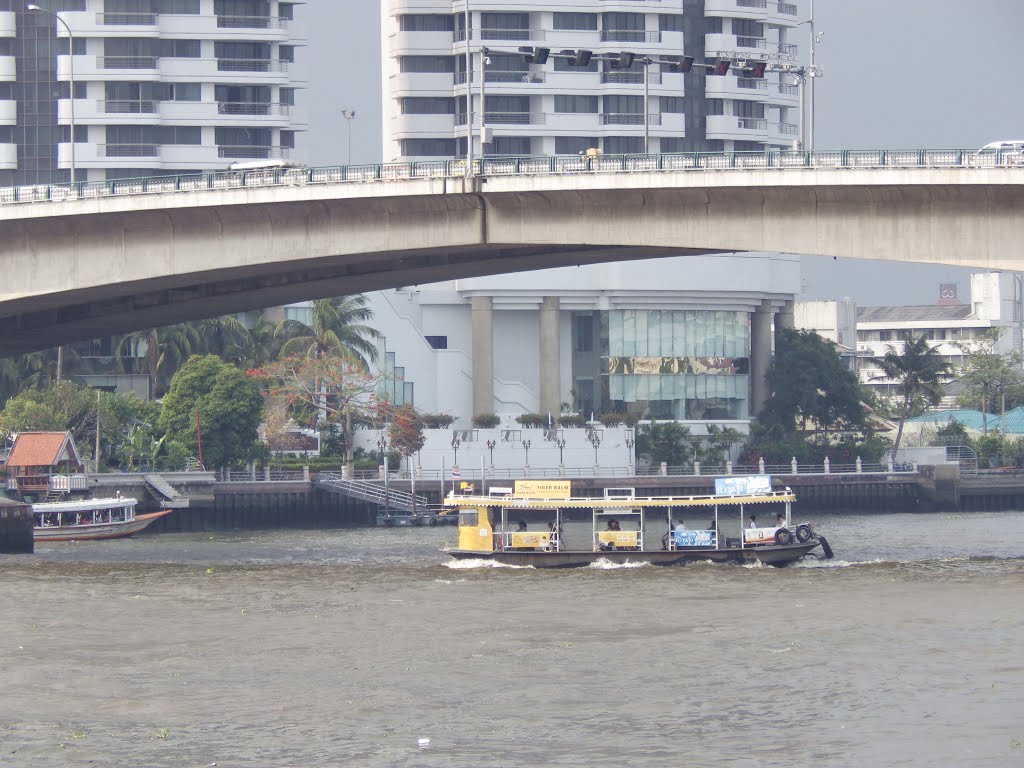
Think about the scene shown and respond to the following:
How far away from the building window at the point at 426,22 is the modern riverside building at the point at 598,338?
18914mm

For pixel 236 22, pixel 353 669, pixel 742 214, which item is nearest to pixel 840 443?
pixel 236 22

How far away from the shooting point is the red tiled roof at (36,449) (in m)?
73.4

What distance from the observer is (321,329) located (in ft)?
311

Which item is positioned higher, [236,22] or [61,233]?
[236,22]

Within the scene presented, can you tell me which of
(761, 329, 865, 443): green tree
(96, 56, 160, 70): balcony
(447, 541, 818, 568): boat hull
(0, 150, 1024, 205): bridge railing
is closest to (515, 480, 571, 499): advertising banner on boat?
(447, 541, 818, 568): boat hull

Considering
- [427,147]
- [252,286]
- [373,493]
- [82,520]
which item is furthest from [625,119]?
[252,286]

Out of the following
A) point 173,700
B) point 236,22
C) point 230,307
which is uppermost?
point 236,22

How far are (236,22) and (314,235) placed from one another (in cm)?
6055

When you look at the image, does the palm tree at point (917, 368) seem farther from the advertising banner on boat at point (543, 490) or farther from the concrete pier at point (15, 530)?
the concrete pier at point (15, 530)

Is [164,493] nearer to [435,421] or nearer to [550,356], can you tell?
[435,421]

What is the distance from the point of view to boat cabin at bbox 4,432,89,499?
73.4 meters

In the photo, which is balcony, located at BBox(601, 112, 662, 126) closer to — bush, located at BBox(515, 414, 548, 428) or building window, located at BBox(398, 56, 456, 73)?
building window, located at BBox(398, 56, 456, 73)

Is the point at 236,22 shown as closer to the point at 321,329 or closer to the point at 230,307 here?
the point at 321,329

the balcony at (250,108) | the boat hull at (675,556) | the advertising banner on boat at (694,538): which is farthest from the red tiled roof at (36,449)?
the balcony at (250,108)
